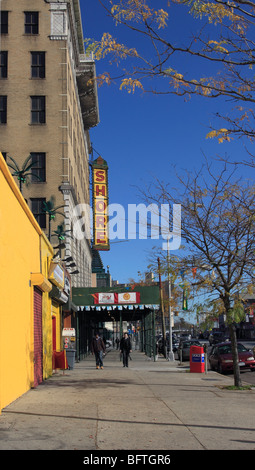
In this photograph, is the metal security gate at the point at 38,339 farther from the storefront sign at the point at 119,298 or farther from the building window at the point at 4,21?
the building window at the point at 4,21

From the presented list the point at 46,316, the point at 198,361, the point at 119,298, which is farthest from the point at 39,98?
the point at 198,361

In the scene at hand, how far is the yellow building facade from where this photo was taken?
10508mm

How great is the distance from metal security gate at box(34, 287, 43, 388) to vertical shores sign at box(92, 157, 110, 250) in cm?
2393

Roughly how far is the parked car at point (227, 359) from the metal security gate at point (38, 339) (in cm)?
1093

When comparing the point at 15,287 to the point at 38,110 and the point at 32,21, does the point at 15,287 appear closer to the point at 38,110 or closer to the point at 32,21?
the point at 38,110

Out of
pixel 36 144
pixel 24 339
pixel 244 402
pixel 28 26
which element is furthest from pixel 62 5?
pixel 244 402

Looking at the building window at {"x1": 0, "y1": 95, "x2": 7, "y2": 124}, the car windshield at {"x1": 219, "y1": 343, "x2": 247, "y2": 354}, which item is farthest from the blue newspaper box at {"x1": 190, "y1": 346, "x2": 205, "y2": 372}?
the building window at {"x1": 0, "y1": 95, "x2": 7, "y2": 124}

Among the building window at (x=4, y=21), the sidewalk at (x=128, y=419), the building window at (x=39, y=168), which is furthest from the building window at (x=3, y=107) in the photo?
the sidewalk at (x=128, y=419)

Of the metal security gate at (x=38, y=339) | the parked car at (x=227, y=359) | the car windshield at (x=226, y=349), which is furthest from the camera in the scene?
the car windshield at (x=226, y=349)

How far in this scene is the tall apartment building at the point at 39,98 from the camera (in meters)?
33.5

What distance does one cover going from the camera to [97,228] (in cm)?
4094

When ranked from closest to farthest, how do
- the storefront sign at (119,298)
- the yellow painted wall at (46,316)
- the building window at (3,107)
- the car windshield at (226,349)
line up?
1. the yellow painted wall at (46,316)
2. the car windshield at (226,349)
3. the storefront sign at (119,298)
4. the building window at (3,107)

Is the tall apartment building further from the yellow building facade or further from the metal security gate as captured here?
the yellow building facade
